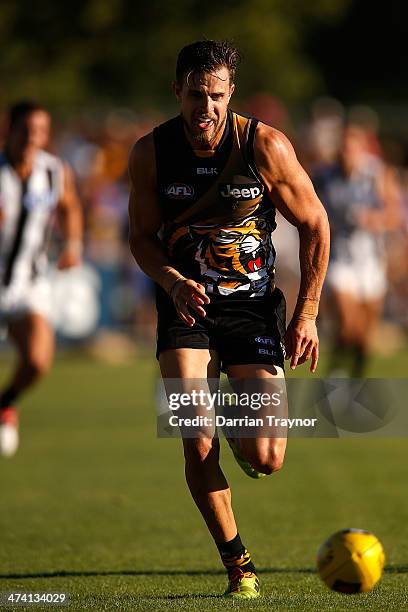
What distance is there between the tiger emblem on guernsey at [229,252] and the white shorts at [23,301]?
4.68 m

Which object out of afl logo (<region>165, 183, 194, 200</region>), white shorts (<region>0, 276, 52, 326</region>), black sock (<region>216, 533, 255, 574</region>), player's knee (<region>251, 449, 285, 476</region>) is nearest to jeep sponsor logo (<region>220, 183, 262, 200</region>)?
afl logo (<region>165, 183, 194, 200</region>)

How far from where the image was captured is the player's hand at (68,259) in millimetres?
11297

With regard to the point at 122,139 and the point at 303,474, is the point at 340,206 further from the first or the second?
the point at 122,139

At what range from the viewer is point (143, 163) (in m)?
6.29

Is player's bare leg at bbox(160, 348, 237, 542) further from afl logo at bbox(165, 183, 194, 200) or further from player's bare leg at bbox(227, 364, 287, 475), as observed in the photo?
afl logo at bbox(165, 183, 194, 200)

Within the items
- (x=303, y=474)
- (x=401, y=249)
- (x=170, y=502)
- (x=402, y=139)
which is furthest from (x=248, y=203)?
(x=402, y=139)

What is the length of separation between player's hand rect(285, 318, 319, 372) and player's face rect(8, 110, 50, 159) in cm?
481

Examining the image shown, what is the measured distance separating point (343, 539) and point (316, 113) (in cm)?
1617

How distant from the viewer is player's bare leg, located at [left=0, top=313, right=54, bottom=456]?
35.4 feet

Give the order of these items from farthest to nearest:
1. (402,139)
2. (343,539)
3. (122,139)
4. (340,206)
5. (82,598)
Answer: (402,139) → (122,139) → (340,206) → (82,598) → (343,539)

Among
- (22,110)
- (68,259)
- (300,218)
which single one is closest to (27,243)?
(68,259)

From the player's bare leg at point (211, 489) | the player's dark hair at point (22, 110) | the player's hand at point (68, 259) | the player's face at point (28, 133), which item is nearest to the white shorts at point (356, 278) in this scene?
the player's hand at point (68, 259)

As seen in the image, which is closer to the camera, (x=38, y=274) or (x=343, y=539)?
(x=343, y=539)

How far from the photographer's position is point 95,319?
63.5 feet
